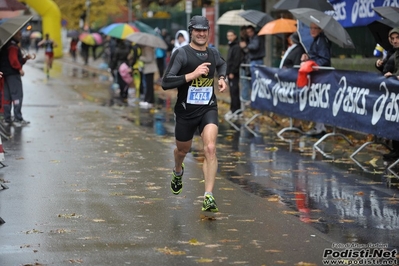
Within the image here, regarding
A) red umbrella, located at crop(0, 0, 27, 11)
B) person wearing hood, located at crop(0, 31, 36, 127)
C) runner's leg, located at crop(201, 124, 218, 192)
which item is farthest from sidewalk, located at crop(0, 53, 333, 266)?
person wearing hood, located at crop(0, 31, 36, 127)

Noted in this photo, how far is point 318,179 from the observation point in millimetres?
12102

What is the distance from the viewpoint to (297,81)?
1675cm

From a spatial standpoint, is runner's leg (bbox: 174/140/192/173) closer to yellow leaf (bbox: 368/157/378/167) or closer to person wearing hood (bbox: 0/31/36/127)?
yellow leaf (bbox: 368/157/378/167)

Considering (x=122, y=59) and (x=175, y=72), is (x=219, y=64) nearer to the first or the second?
(x=175, y=72)

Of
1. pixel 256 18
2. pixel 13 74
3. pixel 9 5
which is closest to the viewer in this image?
pixel 9 5

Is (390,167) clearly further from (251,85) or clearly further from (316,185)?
(251,85)

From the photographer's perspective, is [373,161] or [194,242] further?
[373,161]

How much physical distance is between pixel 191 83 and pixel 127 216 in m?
1.56

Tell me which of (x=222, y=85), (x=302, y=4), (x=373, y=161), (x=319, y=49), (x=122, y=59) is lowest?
(x=122, y=59)

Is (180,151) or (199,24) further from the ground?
(199,24)

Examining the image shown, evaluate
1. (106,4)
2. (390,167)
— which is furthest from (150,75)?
(106,4)

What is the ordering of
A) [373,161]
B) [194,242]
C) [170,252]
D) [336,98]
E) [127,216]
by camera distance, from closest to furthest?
[170,252] < [194,242] < [127,216] < [373,161] < [336,98]

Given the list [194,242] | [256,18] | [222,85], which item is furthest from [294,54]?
[194,242]

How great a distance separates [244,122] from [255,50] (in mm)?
2698
